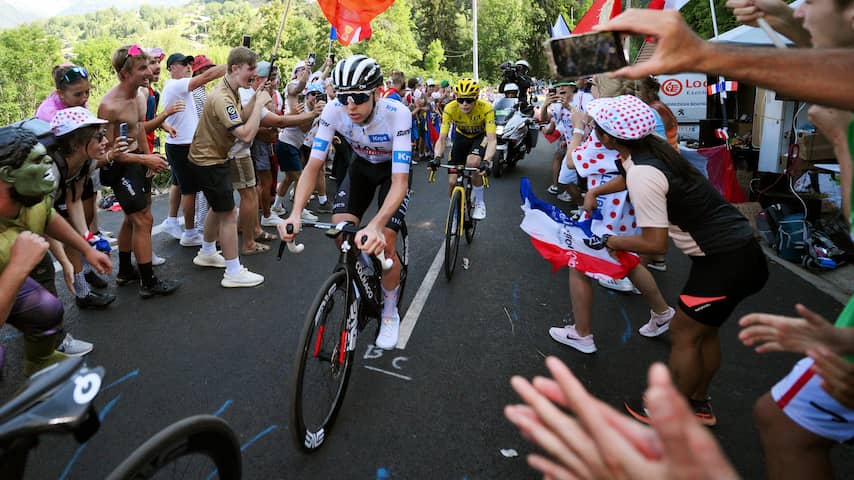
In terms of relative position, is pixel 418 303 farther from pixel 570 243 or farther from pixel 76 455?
pixel 76 455

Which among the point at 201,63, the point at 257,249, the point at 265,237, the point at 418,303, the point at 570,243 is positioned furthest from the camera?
the point at 265,237

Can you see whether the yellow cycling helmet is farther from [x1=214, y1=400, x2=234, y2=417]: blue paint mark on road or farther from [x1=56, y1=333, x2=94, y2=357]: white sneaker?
[x1=56, y1=333, x2=94, y2=357]: white sneaker

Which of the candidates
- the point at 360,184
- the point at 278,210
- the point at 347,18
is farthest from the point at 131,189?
the point at 347,18

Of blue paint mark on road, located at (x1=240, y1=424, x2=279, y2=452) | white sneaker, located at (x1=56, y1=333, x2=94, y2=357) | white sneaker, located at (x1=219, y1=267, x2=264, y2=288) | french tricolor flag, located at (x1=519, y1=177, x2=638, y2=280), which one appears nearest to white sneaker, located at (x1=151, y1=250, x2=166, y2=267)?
white sneaker, located at (x1=219, y1=267, x2=264, y2=288)

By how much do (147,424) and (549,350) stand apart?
2837 millimetres

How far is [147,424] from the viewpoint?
9.82ft

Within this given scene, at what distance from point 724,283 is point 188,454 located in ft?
8.75

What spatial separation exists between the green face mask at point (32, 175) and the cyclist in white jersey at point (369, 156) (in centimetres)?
115

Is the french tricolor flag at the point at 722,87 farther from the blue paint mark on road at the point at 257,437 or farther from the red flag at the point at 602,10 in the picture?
the blue paint mark on road at the point at 257,437

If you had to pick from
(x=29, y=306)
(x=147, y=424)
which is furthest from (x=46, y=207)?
(x=147, y=424)

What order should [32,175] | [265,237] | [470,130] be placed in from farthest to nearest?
1. [470,130]
2. [265,237]
3. [32,175]

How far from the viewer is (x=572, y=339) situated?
3977 mm

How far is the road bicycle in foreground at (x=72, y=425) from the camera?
1.20 meters

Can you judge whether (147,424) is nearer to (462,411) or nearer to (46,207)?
(46,207)
